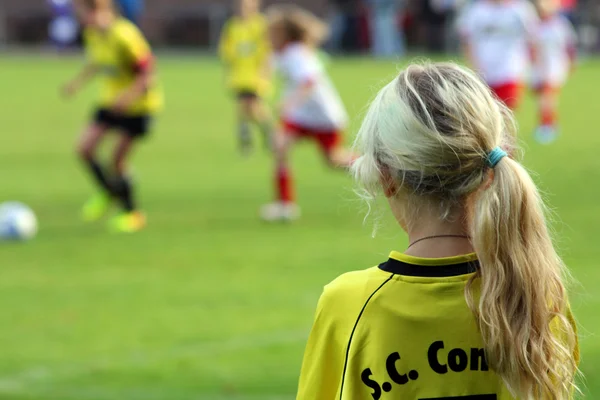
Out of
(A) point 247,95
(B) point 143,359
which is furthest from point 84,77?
(A) point 247,95

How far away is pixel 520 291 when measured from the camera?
2.24m

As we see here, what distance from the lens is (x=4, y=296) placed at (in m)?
7.44

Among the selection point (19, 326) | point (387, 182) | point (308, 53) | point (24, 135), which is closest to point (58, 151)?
point (24, 135)

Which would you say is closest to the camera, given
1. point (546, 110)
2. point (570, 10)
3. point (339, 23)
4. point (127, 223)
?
point (127, 223)

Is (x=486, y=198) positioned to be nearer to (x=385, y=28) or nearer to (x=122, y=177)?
(x=122, y=177)

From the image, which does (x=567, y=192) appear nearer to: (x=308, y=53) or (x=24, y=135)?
(x=308, y=53)

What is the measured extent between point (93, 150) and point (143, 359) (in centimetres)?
437

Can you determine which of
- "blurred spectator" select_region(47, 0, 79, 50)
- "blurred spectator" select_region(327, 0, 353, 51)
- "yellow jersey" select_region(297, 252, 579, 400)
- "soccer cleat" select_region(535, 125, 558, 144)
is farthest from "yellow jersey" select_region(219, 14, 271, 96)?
"blurred spectator" select_region(47, 0, 79, 50)

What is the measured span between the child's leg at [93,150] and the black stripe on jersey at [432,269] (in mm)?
7928

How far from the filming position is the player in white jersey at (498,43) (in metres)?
13.2

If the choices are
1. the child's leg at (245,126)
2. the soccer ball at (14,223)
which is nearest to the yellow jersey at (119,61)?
the soccer ball at (14,223)

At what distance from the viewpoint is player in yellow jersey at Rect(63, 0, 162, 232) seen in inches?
388

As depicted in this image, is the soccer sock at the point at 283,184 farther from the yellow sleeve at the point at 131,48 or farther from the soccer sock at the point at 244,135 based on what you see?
the soccer sock at the point at 244,135

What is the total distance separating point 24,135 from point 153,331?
11.9 metres
